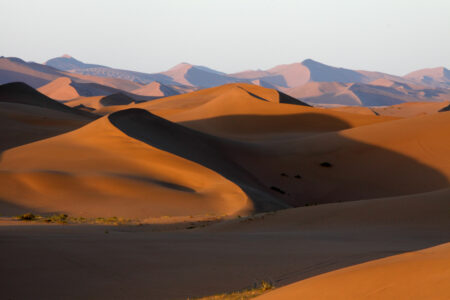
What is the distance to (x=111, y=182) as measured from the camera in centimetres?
1886

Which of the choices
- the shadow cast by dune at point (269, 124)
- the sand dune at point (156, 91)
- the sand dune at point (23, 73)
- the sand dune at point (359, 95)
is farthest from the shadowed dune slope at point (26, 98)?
the sand dune at point (359, 95)

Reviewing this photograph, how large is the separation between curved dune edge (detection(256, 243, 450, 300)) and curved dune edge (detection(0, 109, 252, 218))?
447 inches

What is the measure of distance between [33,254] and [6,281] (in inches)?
34.6

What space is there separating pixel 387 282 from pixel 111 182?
1513 centimetres

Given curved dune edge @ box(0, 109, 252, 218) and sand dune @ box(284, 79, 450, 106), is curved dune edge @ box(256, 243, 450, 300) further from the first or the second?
sand dune @ box(284, 79, 450, 106)

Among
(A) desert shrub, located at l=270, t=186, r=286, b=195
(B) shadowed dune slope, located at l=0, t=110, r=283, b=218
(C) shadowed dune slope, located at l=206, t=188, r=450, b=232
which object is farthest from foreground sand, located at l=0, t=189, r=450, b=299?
(A) desert shrub, located at l=270, t=186, r=286, b=195

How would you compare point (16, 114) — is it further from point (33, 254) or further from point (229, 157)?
point (33, 254)

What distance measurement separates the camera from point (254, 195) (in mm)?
20000

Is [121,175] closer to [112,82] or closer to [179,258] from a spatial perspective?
[179,258]

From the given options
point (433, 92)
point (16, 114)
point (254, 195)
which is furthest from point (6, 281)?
point (433, 92)

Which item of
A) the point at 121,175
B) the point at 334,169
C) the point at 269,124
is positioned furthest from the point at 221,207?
the point at 269,124

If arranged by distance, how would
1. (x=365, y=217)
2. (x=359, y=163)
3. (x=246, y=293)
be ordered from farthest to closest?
(x=359, y=163), (x=365, y=217), (x=246, y=293)

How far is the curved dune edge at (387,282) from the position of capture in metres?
4.18

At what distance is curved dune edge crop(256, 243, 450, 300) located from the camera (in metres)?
4.18
